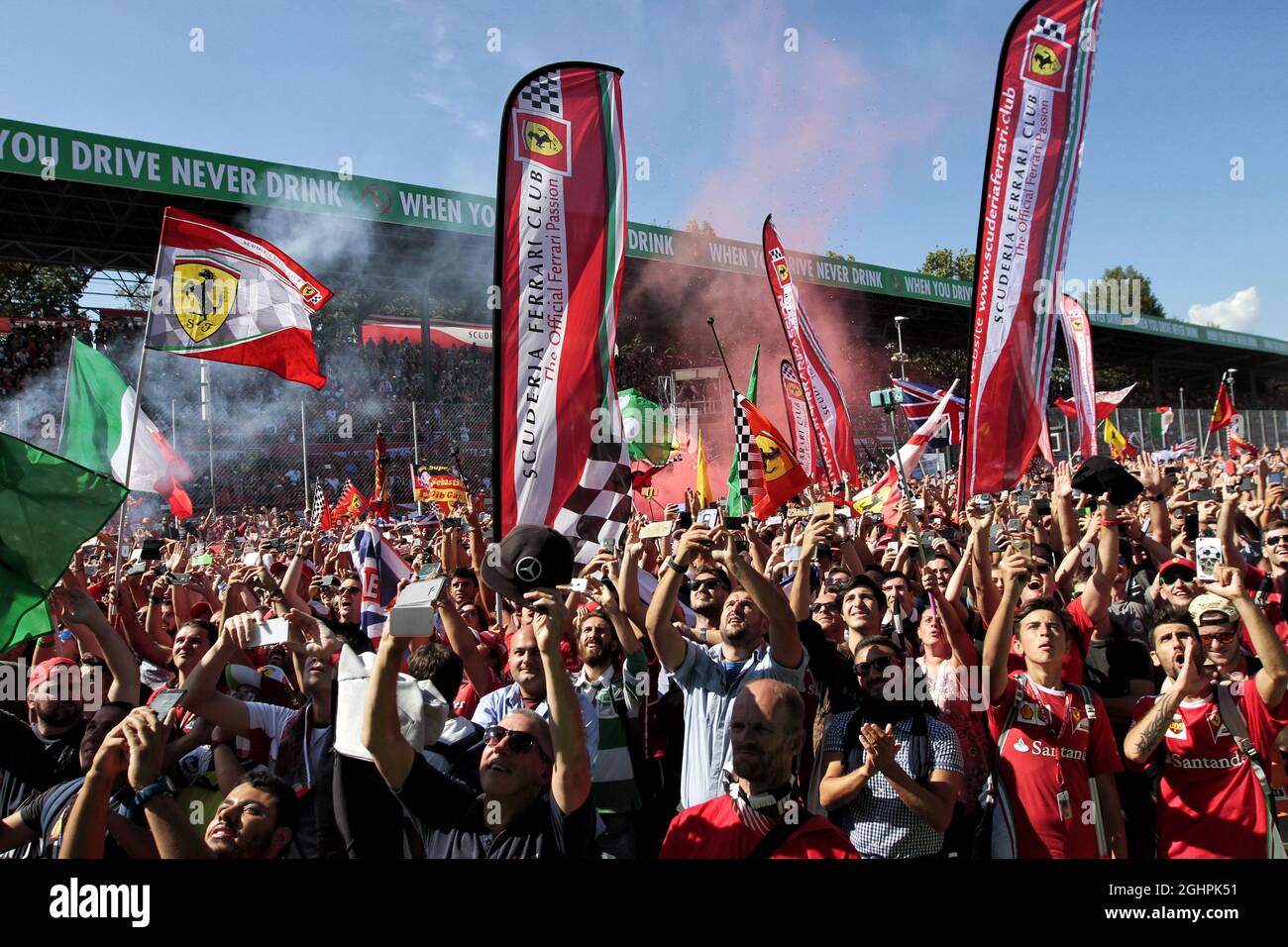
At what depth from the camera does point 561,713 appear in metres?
2.69

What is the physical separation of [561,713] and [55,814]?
1.78 meters

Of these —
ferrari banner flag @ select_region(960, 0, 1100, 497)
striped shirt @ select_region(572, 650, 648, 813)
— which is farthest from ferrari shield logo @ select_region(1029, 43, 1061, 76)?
striped shirt @ select_region(572, 650, 648, 813)

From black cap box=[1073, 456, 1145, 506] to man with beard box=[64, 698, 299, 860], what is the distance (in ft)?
13.0

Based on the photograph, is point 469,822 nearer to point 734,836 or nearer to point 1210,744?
point 734,836

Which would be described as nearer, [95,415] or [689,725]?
[689,725]

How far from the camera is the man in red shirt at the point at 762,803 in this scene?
2609mm

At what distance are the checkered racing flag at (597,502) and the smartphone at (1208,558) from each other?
2904 millimetres

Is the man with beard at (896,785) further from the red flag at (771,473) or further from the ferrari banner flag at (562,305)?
the red flag at (771,473)

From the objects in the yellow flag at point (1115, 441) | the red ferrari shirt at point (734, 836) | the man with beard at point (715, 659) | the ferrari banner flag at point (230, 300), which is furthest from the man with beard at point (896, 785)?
the yellow flag at point (1115, 441)

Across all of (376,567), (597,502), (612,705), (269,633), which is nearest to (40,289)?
(376,567)

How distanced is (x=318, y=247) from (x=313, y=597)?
17.8 meters
